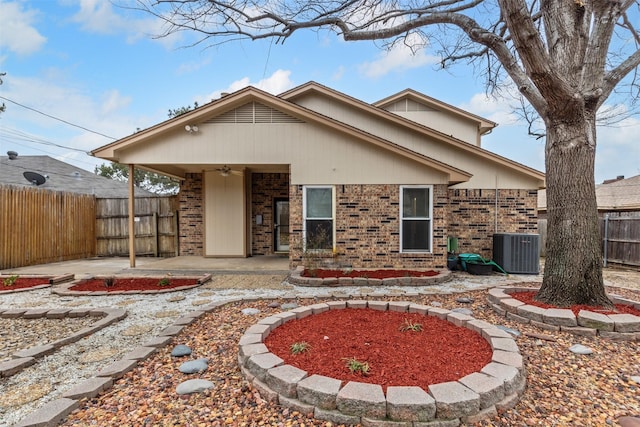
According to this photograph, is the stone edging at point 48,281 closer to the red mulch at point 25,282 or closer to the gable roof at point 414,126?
the red mulch at point 25,282

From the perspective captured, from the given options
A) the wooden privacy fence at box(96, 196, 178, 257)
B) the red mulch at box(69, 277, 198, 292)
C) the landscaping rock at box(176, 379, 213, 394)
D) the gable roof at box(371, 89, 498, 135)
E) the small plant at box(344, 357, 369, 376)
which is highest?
the gable roof at box(371, 89, 498, 135)

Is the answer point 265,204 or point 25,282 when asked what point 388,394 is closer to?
point 25,282

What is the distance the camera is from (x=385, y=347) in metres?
3.04

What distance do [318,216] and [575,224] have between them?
16.6 feet

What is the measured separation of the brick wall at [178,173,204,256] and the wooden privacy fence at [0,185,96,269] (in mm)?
3261

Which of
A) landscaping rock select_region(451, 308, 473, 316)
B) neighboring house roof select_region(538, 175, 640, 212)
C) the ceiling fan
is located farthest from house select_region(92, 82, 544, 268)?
neighboring house roof select_region(538, 175, 640, 212)

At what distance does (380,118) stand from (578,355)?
325 inches

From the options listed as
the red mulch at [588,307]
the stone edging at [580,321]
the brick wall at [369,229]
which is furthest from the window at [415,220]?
the stone edging at [580,321]

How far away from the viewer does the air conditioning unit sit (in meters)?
8.00

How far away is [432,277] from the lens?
6.80m

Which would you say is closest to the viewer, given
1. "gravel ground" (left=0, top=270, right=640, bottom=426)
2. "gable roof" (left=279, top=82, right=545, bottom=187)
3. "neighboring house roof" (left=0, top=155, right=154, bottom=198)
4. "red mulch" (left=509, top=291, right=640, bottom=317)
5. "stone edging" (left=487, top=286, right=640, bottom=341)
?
"gravel ground" (left=0, top=270, right=640, bottom=426)

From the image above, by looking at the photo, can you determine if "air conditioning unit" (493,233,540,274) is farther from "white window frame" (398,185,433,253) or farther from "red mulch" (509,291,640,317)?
"red mulch" (509,291,640,317)

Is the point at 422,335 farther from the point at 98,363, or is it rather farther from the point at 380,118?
the point at 380,118

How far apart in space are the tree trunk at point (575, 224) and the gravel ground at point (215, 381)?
98 centimetres
